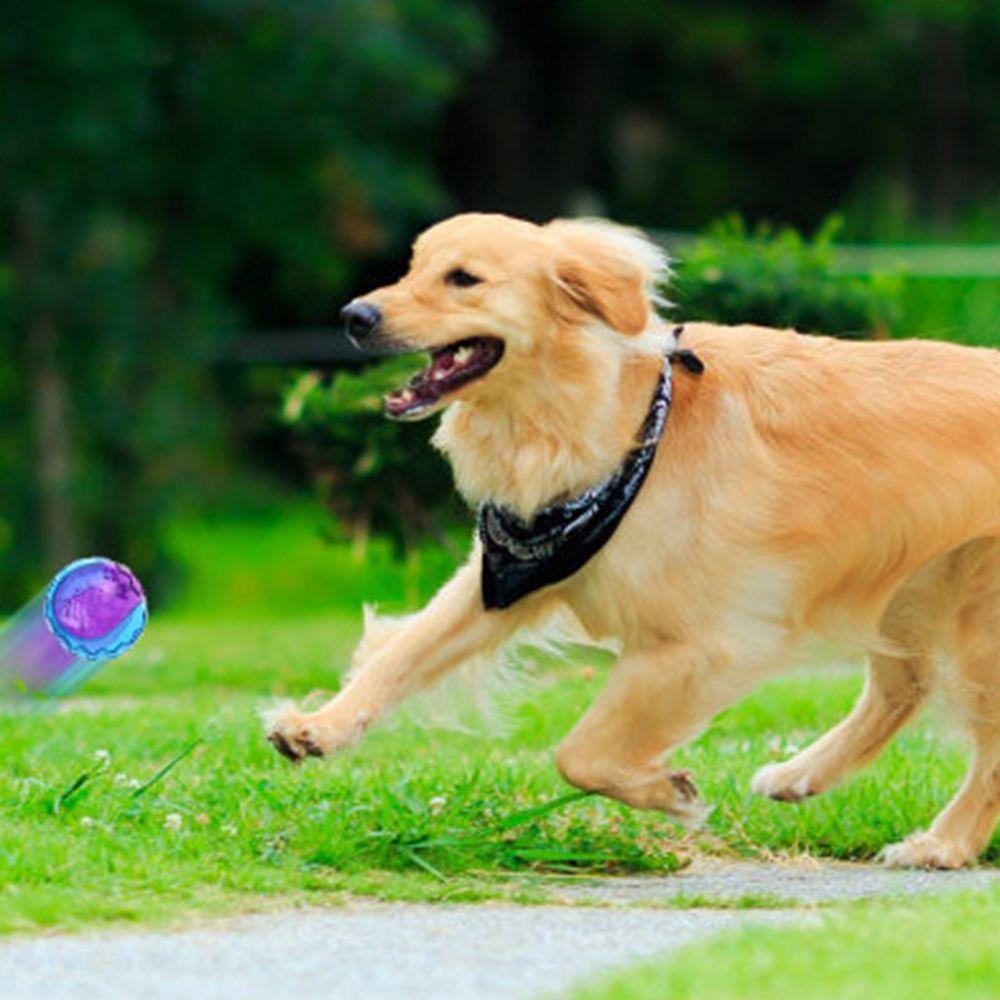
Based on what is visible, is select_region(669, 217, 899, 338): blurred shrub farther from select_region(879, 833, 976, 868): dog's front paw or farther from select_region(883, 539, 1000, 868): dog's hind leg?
select_region(879, 833, 976, 868): dog's front paw

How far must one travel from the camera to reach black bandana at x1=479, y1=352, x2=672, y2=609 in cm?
704

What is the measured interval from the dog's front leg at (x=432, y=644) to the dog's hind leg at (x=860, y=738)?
0.95m

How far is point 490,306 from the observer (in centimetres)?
702

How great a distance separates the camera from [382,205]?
24156mm

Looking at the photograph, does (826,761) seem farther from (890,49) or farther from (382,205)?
(890,49)

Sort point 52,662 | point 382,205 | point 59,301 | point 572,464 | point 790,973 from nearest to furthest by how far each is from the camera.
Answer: point 790,973
point 572,464
point 52,662
point 59,301
point 382,205

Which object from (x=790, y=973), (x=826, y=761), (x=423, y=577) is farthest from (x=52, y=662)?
(x=423, y=577)

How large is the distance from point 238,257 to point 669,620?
61.2 feet

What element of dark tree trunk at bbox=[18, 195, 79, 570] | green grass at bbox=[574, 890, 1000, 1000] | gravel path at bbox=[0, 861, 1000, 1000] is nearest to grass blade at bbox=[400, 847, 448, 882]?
gravel path at bbox=[0, 861, 1000, 1000]

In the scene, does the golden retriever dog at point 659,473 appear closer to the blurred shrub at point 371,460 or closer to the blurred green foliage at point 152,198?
the blurred shrub at point 371,460

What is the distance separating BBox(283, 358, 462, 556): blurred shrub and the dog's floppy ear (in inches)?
173

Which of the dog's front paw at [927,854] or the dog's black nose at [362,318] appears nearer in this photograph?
the dog's black nose at [362,318]

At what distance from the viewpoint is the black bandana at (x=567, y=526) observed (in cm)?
704

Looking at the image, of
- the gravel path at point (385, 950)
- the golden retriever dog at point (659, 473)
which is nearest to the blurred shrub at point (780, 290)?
the golden retriever dog at point (659, 473)
